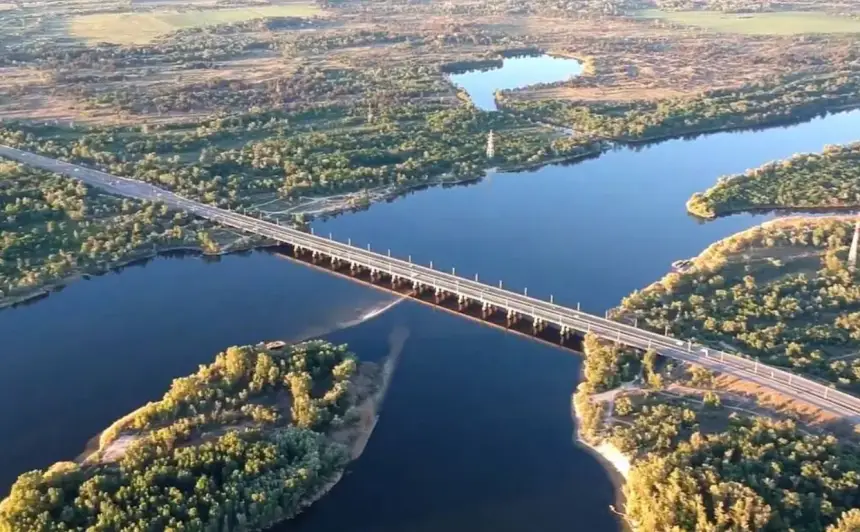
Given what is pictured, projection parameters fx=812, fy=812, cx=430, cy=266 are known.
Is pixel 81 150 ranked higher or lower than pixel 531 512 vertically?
higher

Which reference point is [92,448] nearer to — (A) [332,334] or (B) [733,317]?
(A) [332,334]

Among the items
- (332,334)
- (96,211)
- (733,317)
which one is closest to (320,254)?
(332,334)

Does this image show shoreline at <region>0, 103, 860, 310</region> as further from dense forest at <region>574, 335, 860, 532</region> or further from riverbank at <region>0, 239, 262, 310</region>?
dense forest at <region>574, 335, 860, 532</region>

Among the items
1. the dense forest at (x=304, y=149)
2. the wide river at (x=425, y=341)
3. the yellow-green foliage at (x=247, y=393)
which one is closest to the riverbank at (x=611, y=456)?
the wide river at (x=425, y=341)

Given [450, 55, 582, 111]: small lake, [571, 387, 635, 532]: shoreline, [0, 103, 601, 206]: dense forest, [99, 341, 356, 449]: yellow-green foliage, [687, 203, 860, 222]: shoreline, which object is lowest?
[571, 387, 635, 532]: shoreline

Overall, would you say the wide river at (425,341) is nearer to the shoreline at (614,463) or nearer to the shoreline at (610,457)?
the shoreline at (614,463)

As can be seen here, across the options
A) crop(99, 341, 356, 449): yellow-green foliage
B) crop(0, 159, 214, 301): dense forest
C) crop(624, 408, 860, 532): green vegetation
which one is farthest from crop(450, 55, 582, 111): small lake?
crop(624, 408, 860, 532): green vegetation
